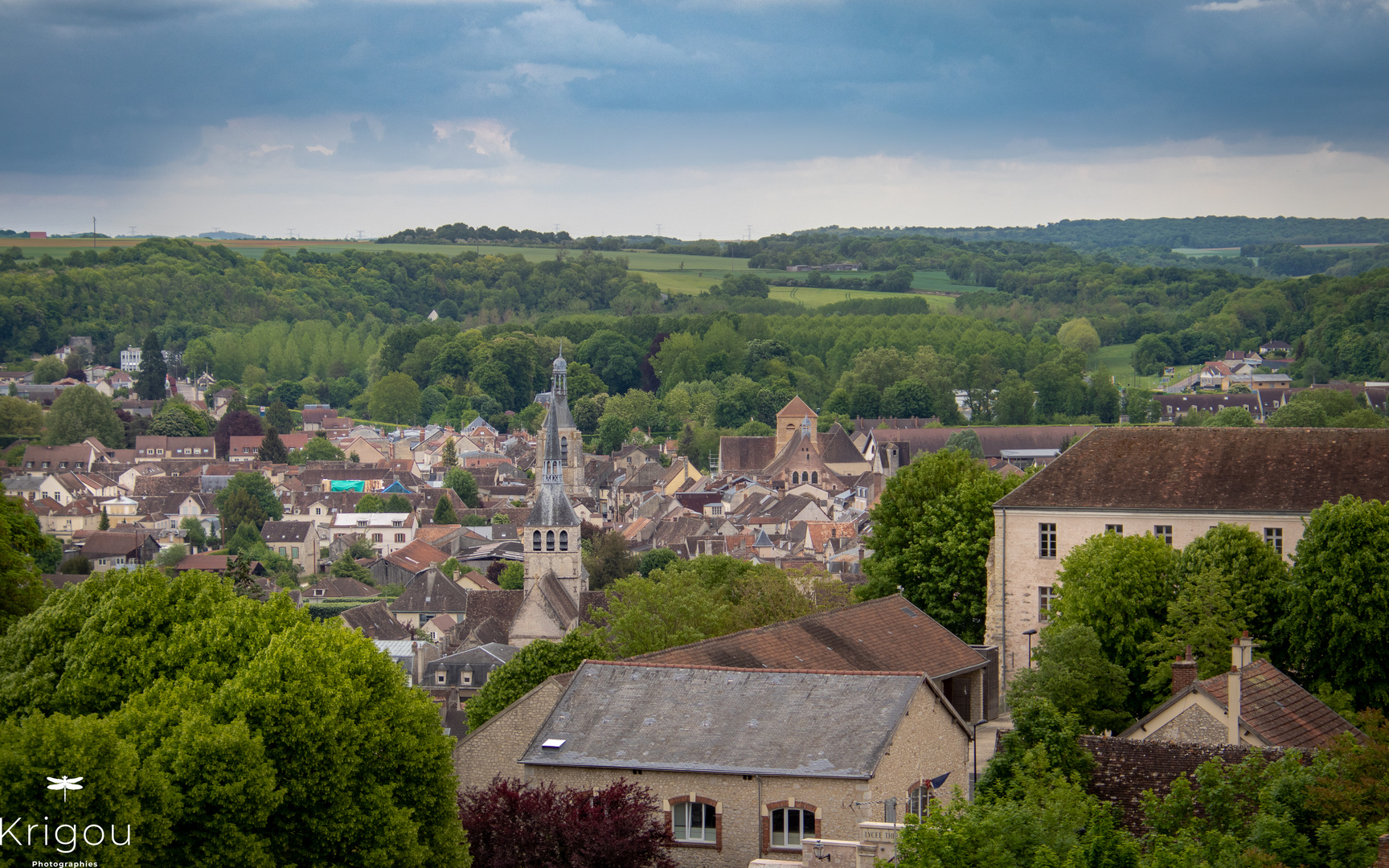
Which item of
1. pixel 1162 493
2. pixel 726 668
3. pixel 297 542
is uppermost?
→ pixel 1162 493

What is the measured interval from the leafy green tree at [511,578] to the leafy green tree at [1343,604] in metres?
59.3

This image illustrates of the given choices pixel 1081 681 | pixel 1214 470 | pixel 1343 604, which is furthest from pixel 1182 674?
pixel 1214 470

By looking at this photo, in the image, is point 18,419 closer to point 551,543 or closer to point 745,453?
point 745,453

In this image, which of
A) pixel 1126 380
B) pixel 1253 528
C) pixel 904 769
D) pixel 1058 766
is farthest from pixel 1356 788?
pixel 1126 380

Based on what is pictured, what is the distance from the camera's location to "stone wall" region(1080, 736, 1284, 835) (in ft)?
73.6

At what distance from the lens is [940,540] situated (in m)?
44.0

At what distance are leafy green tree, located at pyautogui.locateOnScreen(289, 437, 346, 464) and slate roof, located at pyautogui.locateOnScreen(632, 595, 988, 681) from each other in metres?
131

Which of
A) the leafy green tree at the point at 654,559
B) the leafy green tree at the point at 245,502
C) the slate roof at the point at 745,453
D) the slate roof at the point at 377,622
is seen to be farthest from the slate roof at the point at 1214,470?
the slate roof at the point at 745,453

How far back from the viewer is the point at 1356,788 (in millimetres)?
19688

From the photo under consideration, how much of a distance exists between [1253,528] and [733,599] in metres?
13.8

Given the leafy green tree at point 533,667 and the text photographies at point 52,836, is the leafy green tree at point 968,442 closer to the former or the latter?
the leafy green tree at point 533,667

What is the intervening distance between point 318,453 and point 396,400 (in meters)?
32.9

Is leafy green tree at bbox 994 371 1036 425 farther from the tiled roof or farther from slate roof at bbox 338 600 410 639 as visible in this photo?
the tiled roof

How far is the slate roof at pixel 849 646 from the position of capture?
26.3m
